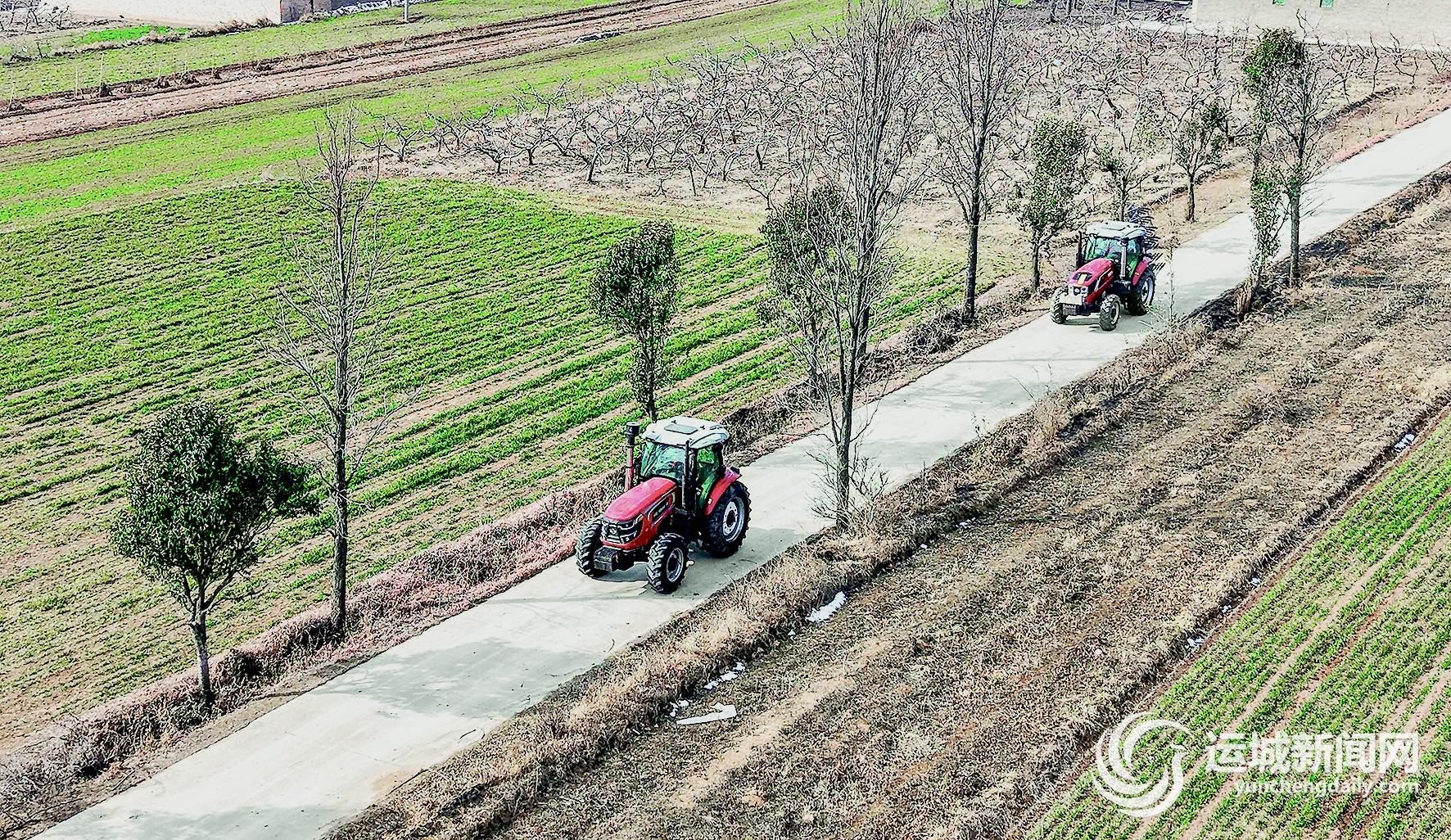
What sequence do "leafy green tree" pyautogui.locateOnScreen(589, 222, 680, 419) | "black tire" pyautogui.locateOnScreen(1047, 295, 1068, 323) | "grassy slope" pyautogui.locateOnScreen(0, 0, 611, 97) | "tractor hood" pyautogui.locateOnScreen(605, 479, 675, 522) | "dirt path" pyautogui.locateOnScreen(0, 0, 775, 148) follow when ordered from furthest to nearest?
"grassy slope" pyautogui.locateOnScreen(0, 0, 611, 97) → "dirt path" pyautogui.locateOnScreen(0, 0, 775, 148) → "black tire" pyautogui.locateOnScreen(1047, 295, 1068, 323) → "leafy green tree" pyautogui.locateOnScreen(589, 222, 680, 419) → "tractor hood" pyautogui.locateOnScreen(605, 479, 675, 522)

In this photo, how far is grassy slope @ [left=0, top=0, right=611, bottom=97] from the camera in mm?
64938

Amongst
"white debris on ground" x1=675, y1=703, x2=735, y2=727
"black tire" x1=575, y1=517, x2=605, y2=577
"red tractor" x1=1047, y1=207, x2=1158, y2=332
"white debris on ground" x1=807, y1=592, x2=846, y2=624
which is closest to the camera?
"white debris on ground" x1=675, y1=703, x2=735, y2=727

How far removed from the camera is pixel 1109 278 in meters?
33.7

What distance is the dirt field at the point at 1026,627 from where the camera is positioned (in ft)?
58.6

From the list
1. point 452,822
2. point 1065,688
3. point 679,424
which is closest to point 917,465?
point 679,424

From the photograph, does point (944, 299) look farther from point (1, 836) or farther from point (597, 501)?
point (1, 836)

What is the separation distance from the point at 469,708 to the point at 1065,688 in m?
8.29

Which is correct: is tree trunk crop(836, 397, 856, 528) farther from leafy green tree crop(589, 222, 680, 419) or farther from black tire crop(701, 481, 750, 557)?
leafy green tree crop(589, 222, 680, 419)

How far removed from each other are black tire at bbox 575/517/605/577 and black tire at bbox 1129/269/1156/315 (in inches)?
654

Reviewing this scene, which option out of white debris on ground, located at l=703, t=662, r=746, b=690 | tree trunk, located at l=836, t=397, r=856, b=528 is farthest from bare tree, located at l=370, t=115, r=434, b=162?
white debris on ground, located at l=703, t=662, r=746, b=690

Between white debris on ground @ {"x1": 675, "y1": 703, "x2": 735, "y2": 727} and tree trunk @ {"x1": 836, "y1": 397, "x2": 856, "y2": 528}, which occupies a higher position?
tree trunk @ {"x1": 836, "y1": 397, "x2": 856, "y2": 528}

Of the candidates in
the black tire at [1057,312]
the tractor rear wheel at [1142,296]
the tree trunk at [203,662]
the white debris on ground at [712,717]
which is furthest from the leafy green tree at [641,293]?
the tractor rear wheel at [1142,296]

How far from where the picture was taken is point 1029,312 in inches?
1387
